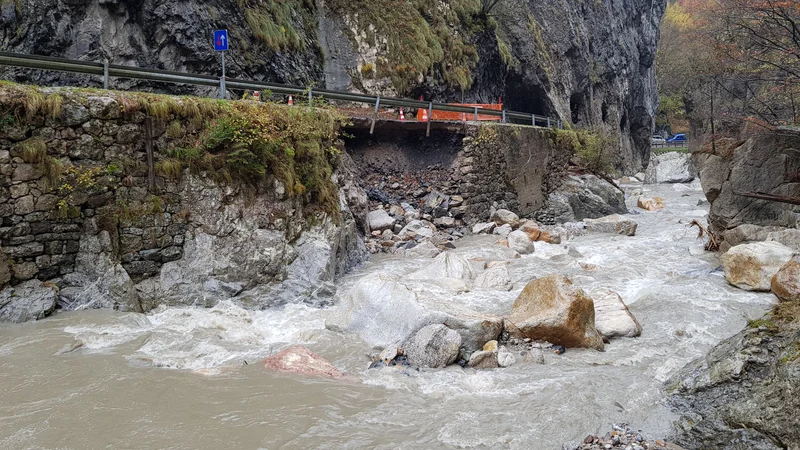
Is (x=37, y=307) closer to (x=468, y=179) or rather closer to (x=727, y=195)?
(x=468, y=179)

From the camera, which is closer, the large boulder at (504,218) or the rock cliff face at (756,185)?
the rock cliff face at (756,185)

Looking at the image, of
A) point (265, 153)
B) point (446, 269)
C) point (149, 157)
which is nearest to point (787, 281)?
point (446, 269)

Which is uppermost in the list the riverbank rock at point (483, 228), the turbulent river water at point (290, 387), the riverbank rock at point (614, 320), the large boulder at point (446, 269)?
the riverbank rock at point (483, 228)

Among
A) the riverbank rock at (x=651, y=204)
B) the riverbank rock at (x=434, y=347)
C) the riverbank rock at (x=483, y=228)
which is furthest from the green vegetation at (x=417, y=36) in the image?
the riverbank rock at (x=434, y=347)

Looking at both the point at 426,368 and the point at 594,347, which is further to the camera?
the point at 594,347

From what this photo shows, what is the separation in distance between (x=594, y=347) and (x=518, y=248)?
6832 mm

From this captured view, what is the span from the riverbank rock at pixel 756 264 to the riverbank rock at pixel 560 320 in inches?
172

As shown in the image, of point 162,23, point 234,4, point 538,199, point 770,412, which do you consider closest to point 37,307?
point 770,412

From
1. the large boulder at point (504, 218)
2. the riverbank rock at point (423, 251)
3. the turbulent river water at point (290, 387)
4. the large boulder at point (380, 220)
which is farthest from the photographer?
the large boulder at point (504, 218)

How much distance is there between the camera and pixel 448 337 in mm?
6605

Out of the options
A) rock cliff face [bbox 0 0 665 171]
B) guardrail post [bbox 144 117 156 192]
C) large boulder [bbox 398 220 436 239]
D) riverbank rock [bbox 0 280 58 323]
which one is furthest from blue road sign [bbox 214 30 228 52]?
large boulder [bbox 398 220 436 239]

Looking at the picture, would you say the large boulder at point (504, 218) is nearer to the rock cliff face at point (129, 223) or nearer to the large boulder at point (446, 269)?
the large boulder at point (446, 269)

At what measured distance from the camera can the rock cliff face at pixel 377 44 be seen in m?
13.1

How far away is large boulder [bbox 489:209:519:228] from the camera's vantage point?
55.7 feet
